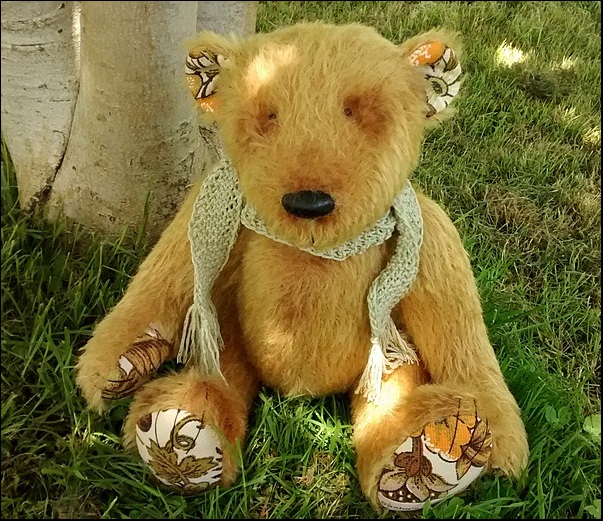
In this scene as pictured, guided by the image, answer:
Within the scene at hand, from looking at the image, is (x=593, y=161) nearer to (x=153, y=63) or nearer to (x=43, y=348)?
(x=153, y=63)

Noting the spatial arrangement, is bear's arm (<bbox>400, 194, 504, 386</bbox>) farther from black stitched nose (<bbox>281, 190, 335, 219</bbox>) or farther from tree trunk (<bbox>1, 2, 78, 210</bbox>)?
tree trunk (<bbox>1, 2, 78, 210</bbox>)

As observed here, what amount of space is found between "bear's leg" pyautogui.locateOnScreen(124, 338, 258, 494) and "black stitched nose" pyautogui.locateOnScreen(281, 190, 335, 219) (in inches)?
13.5

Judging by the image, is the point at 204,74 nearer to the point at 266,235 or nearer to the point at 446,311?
the point at 266,235

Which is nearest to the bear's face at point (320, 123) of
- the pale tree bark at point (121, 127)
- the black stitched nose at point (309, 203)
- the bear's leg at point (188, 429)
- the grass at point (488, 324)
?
the black stitched nose at point (309, 203)

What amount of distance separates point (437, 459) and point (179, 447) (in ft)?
1.18

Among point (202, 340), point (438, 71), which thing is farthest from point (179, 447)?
point (438, 71)

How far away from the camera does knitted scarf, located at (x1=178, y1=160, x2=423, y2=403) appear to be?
105 centimetres

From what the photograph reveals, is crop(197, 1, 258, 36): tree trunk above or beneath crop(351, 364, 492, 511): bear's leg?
above

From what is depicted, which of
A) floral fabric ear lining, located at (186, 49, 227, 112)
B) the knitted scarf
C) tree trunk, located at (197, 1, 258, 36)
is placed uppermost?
floral fabric ear lining, located at (186, 49, 227, 112)

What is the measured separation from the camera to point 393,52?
990mm

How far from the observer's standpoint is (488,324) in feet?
4.58

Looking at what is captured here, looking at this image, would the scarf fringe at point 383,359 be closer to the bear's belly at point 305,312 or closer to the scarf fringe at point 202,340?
the bear's belly at point 305,312

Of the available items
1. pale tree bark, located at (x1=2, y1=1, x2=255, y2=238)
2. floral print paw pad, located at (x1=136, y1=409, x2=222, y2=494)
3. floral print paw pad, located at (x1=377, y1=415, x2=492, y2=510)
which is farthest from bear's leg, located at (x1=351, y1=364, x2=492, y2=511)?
pale tree bark, located at (x1=2, y1=1, x2=255, y2=238)

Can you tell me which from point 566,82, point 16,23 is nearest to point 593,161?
point 566,82
